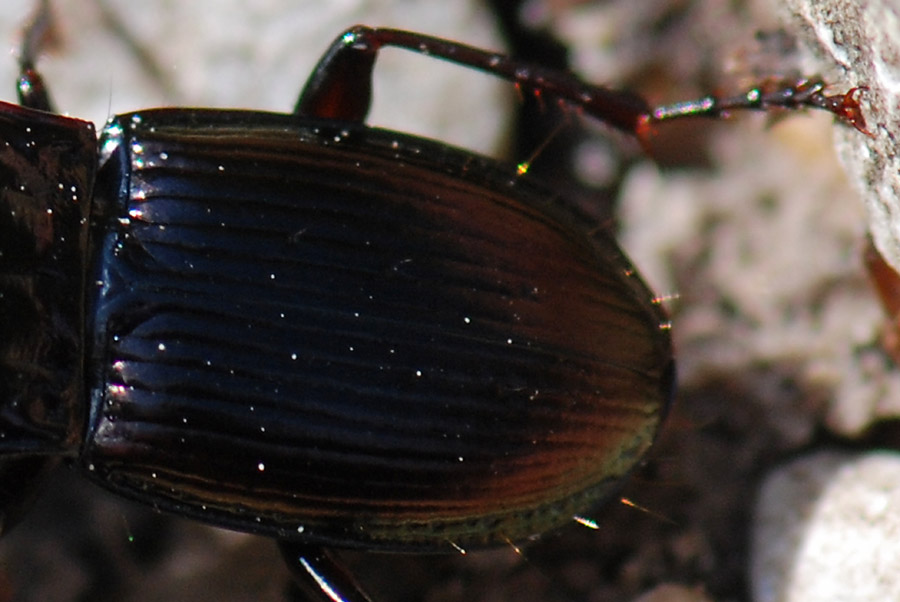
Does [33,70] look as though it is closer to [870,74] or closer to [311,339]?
[311,339]

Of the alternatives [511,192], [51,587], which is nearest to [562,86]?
[511,192]

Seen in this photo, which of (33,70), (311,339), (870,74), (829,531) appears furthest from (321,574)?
(870,74)

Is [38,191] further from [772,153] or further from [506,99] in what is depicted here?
[772,153]

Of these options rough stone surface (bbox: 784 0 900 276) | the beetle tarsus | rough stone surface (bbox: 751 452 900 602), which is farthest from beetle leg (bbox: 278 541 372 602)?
rough stone surface (bbox: 784 0 900 276)

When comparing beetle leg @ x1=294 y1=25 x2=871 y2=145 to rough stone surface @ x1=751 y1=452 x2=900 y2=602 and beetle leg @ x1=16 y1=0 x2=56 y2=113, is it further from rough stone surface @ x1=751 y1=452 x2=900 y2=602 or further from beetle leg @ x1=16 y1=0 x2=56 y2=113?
rough stone surface @ x1=751 y1=452 x2=900 y2=602

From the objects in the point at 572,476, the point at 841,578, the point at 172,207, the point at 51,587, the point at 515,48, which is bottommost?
the point at 51,587

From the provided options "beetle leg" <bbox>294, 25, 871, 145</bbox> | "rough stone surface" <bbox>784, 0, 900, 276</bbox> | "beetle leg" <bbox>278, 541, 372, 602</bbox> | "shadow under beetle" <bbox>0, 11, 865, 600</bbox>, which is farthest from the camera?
"beetle leg" <bbox>294, 25, 871, 145</bbox>

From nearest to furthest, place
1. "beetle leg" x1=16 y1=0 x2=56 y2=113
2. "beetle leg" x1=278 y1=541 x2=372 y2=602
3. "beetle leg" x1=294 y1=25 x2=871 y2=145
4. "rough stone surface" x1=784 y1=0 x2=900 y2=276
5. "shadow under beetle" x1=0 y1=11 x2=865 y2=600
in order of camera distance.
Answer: "rough stone surface" x1=784 y1=0 x2=900 y2=276
"shadow under beetle" x1=0 y1=11 x2=865 y2=600
"beetle leg" x1=278 y1=541 x2=372 y2=602
"beetle leg" x1=294 y1=25 x2=871 y2=145
"beetle leg" x1=16 y1=0 x2=56 y2=113

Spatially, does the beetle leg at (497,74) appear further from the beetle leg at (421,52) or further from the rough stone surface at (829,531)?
the rough stone surface at (829,531)
